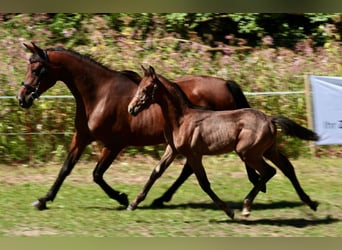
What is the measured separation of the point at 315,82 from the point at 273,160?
14.2 ft

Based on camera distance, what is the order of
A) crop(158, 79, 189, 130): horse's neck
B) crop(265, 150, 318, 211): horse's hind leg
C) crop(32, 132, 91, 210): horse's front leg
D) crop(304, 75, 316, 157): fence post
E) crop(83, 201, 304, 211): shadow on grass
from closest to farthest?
crop(158, 79, 189, 130): horse's neck
crop(265, 150, 318, 211): horse's hind leg
crop(32, 132, 91, 210): horse's front leg
crop(83, 201, 304, 211): shadow on grass
crop(304, 75, 316, 157): fence post

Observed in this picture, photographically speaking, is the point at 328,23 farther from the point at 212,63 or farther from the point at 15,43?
the point at 15,43

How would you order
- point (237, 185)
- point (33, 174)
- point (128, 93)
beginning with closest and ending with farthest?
point (128, 93)
point (237, 185)
point (33, 174)

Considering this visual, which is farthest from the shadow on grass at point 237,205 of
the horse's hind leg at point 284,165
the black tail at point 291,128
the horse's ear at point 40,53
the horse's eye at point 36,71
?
the horse's ear at point 40,53

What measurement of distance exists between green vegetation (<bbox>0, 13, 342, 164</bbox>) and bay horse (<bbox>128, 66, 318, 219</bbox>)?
13.0 ft

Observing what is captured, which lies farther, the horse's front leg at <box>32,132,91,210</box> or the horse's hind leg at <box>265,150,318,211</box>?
the horse's front leg at <box>32,132,91,210</box>

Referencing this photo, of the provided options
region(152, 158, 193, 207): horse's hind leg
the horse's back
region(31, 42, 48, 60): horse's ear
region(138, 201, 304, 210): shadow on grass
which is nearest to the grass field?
region(138, 201, 304, 210): shadow on grass

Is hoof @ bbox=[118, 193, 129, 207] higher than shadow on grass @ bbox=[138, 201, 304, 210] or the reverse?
higher

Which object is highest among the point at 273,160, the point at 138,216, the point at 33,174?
the point at 273,160

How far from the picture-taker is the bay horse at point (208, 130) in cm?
716

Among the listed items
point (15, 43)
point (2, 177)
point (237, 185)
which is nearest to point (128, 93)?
point (237, 185)

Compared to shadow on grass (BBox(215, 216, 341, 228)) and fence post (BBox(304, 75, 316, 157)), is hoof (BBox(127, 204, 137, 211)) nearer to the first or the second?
shadow on grass (BBox(215, 216, 341, 228))

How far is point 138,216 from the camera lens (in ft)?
25.0

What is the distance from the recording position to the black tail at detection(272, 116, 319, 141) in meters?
7.33
